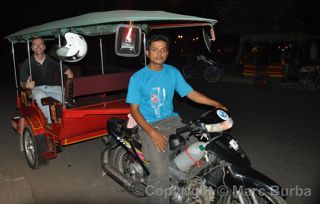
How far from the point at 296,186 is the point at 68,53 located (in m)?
3.42

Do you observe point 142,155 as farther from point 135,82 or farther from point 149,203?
point 135,82

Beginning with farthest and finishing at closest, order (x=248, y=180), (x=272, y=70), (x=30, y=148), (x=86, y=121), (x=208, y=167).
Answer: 1. (x=272, y=70)
2. (x=30, y=148)
3. (x=86, y=121)
4. (x=208, y=167)
5. (x=248, y=180)

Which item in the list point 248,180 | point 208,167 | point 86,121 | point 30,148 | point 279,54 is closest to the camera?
point 248,180

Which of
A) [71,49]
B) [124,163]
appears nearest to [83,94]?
[71,49]

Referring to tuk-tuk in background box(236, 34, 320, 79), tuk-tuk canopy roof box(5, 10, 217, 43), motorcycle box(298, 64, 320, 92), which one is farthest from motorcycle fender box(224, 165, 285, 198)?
tuk-tuk in background box(236, 34, 320, 79)

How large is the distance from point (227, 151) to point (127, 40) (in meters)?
1.81

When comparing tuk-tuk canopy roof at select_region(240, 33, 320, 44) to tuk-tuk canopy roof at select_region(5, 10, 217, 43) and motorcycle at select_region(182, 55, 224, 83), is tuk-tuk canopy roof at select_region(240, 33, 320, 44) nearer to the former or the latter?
motorcycle at select_region(182, 55, 224, 83)

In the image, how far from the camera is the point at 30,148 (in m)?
5.13

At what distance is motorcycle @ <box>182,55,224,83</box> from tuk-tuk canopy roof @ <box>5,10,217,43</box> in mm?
9039

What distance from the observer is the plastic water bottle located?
3.08m

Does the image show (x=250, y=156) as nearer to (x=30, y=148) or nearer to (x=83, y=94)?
(x=83, y=94)

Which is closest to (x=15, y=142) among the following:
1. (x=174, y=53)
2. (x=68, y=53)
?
(x=68, y=53)

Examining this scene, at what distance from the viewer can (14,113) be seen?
8969 millimetres

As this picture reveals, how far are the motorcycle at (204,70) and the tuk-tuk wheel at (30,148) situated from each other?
9886mm
